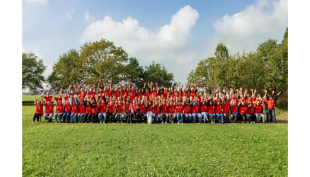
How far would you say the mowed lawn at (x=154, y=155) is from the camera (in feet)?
21.5

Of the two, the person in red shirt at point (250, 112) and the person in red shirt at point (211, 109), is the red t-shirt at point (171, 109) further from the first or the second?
the person in red shirt at point (250, 112)

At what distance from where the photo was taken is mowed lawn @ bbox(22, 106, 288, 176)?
6547mm

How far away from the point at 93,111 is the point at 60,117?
2.96 meters

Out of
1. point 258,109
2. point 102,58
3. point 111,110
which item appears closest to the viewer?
point 111,110

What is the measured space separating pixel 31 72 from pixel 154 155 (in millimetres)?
52319

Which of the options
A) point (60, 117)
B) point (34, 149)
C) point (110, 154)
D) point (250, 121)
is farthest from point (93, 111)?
point (250, 121)

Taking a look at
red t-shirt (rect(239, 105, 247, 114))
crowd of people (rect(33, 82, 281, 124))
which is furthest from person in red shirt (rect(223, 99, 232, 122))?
red t-shirt (rect(239, 105, 247, 114))

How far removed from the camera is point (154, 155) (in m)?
7.86

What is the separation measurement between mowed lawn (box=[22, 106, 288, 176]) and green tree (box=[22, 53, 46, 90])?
4413cm

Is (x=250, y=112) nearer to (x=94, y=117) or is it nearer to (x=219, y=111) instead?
(x=219, y=111)

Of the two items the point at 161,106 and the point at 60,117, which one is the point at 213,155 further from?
the point at 60,117

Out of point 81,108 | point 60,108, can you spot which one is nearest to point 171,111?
point 81,108

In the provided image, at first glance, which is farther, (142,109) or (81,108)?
(81,108)

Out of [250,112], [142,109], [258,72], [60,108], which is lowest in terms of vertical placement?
[250,112]
